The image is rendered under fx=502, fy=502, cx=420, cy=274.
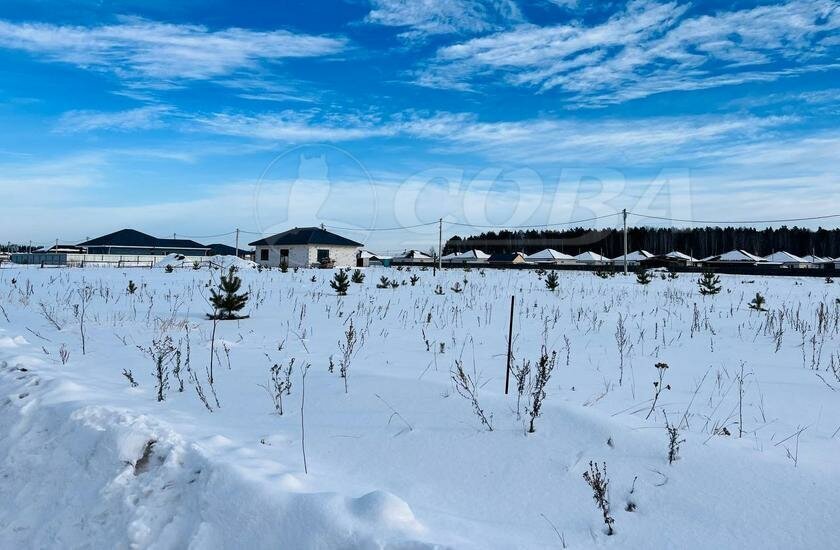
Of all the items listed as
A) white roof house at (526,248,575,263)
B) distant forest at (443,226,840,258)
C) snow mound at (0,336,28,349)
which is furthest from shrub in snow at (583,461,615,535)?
distant forest at (443,226,840,258)

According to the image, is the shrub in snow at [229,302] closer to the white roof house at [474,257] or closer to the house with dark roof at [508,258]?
the house with dark roof at [508,258]

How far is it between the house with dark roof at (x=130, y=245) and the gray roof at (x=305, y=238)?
50.8 feet

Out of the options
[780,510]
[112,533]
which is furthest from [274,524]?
[780,510]

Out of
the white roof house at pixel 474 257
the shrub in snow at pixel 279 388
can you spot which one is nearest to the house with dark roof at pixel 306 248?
the white roof house at pixel 474 257

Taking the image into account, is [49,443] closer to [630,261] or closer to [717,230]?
[630,261]

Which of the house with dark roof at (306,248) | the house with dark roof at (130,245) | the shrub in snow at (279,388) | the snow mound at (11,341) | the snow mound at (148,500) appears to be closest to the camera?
the snow mound at (148,500)

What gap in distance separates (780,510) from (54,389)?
4.11 meters

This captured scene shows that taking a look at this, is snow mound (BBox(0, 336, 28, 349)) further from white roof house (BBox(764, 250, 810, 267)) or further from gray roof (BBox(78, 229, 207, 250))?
white roof house (BBox(764, 250, 810, 267))

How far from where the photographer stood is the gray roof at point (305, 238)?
43906mm

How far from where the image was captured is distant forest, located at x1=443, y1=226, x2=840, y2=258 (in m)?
84.1

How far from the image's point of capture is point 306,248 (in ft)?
142

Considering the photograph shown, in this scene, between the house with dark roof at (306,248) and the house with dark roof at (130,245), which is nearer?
the house with dark roof at (306,248)

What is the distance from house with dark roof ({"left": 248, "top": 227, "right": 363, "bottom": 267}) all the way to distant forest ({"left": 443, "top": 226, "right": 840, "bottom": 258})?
176 feet

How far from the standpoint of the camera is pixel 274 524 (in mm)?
1920
